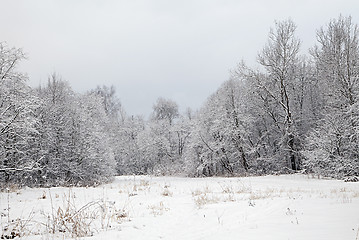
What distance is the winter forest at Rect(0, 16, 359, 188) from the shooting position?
58.9 ft

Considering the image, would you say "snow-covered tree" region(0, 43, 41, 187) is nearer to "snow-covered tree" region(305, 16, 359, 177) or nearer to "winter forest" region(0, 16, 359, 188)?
"winter forest" region(0, 16, 359, 188)

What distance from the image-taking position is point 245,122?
29391 millimetres

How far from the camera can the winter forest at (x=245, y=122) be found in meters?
17.9

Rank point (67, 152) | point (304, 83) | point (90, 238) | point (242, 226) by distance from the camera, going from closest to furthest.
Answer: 1. point (90, 238)
2. point (242, 226)
3. point (67, 152)
4. point (304, 83)

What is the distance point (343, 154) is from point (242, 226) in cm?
1858

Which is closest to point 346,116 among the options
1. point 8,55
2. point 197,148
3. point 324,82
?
point 324,82

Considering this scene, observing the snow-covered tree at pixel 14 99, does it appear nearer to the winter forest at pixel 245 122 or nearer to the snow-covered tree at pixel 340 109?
the winter forest at pixel 245 122

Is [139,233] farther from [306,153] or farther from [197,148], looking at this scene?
[197,148]

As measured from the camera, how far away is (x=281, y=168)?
26.5 metres

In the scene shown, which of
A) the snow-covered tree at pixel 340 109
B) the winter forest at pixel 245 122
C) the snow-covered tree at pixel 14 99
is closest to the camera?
the snow-covered tree at pixel 14 99

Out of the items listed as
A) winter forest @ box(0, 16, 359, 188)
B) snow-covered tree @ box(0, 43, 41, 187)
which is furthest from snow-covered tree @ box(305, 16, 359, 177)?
snow-covered tree @ box(0, 43, 41, 187)

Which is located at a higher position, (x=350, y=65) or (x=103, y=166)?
(x=350, y=65)

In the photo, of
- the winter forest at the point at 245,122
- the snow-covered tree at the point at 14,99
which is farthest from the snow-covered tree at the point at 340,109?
the snow-covered tree at the point at 14,99

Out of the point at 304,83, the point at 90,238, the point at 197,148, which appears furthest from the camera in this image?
the point at 197,148
